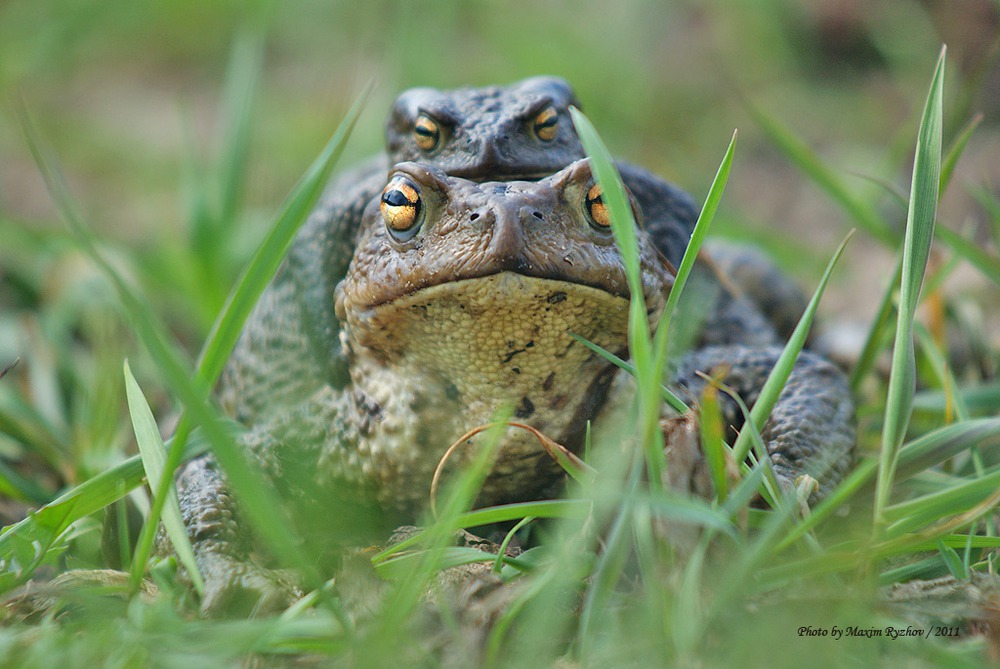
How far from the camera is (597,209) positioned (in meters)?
2.08

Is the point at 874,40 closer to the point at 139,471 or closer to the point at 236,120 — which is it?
the point at 236,120

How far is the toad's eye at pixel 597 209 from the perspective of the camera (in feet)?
6.82

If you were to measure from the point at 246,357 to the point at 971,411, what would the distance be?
218 cm

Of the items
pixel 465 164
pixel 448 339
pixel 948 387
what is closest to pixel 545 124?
pixel 465 164

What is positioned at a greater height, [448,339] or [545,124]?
[545,124]

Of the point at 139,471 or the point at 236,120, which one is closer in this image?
the point at 139,471

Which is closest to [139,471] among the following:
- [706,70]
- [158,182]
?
[158,182]

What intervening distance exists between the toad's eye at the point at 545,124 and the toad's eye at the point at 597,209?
526 millimetres

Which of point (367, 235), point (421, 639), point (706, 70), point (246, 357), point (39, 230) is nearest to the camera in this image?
point (421, 639)

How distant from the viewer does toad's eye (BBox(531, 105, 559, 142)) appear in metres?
2.56

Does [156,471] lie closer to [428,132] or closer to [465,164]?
[465,164]

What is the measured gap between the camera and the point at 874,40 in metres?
6.12

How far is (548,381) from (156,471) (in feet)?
2.93

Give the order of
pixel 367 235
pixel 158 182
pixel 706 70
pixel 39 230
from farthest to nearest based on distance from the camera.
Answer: pixel 706 70 < pixel 158 182 < pixel 39 230 < pixel 367 235
